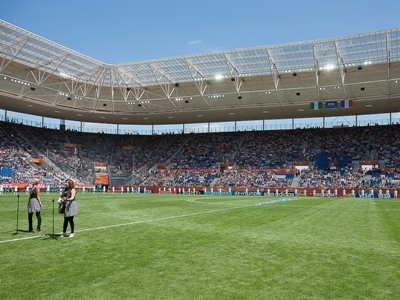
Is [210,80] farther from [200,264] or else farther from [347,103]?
[200,264]

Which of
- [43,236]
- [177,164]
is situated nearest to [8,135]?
[177,164]

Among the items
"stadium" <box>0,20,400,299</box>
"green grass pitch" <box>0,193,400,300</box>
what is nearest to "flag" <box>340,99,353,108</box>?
→ "stadium" <box>0,20,400,299</box>

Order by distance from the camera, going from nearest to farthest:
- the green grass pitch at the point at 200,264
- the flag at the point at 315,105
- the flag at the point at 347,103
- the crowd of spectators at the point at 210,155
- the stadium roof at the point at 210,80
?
1. the green grass pitch at the point at 200,264
2. the stadium roof at the point at 210,80
3. the flag at the point at 347,103
4. the flag at the point at 315,105
5. the crowd of spectators at the point at 210,155

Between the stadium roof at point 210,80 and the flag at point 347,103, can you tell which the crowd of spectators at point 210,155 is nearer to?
the stadium roof at point 210,80

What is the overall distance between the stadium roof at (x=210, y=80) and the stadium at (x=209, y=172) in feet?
0.78

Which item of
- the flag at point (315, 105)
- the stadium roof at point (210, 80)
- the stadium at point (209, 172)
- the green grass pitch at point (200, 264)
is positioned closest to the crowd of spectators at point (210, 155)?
the stadium at point (209, 172)

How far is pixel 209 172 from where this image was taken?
59438 mm

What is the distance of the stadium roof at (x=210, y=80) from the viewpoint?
38.2m

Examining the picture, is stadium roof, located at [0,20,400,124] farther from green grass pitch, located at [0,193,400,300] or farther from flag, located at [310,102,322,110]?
green grass pitch, located at [0,193,400,300]

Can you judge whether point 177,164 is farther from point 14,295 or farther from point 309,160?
point 14,295

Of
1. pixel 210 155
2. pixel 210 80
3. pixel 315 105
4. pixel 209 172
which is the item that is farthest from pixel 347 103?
pixel 210 155

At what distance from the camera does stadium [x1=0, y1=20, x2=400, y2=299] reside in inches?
251

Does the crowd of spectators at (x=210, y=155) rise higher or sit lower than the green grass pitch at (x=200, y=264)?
higher

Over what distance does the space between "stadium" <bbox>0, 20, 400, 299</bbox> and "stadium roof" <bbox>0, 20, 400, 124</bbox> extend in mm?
239
